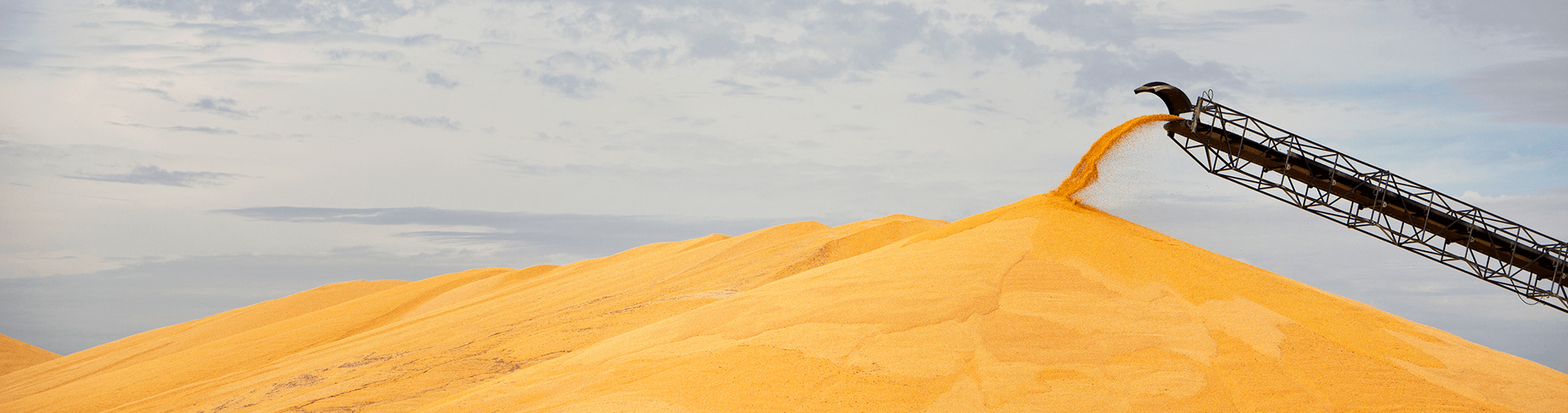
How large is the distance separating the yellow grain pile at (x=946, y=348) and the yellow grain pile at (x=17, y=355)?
19444 mm

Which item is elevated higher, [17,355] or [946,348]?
[17,355]

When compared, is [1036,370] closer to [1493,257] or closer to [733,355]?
[733,355]

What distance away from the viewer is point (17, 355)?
37875 mm

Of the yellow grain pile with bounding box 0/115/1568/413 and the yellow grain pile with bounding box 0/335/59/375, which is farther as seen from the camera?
the yellow grain pile with bounding box 0/335/59/375

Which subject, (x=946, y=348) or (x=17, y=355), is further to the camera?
(x=17, y=355)

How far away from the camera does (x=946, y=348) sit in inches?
496

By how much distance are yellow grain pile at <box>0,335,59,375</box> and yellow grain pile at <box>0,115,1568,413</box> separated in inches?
766

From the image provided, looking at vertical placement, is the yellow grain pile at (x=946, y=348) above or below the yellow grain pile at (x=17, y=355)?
below

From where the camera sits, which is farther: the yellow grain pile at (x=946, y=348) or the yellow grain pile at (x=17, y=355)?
the yellow grain pile at (x=17, y=355)

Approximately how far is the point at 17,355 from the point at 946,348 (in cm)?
4482

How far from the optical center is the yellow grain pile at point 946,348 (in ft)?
39.1

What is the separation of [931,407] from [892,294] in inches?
128

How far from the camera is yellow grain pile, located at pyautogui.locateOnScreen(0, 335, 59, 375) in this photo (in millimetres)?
36469

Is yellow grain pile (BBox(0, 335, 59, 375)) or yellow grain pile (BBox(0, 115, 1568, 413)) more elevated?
yellow grain pile (BBox(0, 335, 59, 375))
